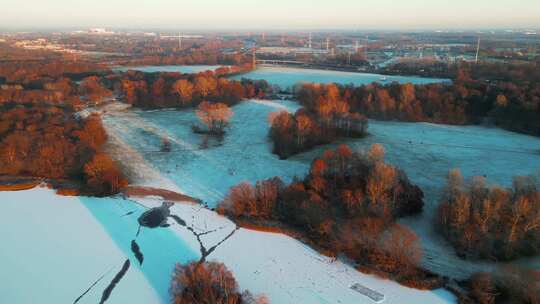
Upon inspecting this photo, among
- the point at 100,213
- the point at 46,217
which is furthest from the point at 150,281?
the point at 46,217

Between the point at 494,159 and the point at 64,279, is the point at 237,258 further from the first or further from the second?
the point at 494,159

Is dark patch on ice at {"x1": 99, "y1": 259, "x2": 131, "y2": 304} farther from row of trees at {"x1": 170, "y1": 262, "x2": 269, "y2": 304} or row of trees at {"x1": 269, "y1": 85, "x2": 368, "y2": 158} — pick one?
row of trees at {"x1": 269, "y1": 85, "x2": 368, "y2": 158}

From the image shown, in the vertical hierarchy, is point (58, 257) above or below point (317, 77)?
below

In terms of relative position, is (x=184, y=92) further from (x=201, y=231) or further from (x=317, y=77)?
(x=201, y=231)

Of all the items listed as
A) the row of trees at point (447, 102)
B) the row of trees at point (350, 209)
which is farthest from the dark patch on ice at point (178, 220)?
the row of trees at point (447, 102)

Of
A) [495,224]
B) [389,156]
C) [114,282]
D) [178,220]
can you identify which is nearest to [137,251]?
[114,282]

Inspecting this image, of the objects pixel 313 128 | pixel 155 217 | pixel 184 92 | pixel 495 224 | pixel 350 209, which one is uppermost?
pixel 184 92
